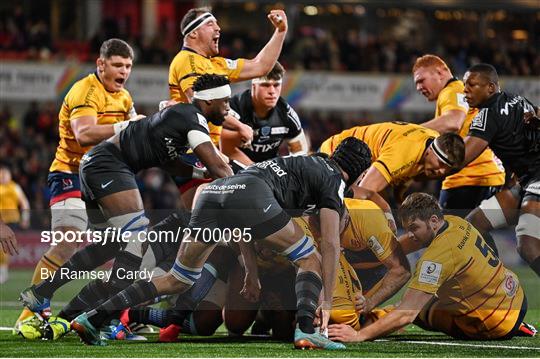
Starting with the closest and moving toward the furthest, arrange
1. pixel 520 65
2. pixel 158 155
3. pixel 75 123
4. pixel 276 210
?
pixel 276 210, pixel 158 155, pixel 75 123, pixel 520 65

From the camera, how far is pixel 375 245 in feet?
27.5

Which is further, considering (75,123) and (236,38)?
(236,38)

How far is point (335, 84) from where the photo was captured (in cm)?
2680

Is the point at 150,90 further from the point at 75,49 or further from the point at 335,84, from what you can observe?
the point at 335,84

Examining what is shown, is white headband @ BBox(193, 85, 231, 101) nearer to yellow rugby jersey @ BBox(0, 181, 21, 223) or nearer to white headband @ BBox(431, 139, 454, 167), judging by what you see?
white headband @ BBox(431, 139, 454, 167)

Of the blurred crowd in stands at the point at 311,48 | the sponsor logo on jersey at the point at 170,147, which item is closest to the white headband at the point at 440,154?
the sponsor logo on jersey at the point at 170,147

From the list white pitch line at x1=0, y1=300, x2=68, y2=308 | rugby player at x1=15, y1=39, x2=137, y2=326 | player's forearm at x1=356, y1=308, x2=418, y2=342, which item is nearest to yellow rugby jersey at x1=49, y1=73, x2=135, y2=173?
rugby player at x1=15, y1=39, x2=137, y2=326

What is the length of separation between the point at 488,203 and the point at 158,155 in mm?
3132

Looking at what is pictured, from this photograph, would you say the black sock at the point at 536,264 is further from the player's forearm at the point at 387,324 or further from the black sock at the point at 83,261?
the black sock at the point at 83,261

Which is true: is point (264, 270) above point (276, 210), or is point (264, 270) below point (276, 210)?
below

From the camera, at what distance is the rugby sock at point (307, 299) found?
→ 760 centimetres

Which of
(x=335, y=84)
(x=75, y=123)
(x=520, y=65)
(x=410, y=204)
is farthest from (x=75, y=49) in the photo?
(x=410, y=204)

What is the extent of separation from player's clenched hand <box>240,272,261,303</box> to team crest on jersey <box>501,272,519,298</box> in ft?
5.86

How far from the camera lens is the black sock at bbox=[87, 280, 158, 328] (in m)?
7.85
